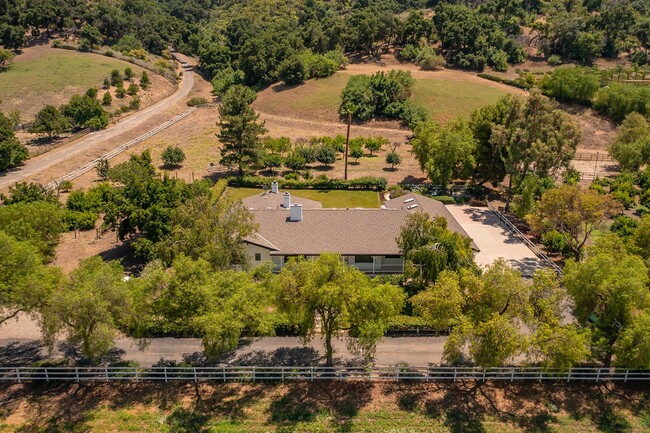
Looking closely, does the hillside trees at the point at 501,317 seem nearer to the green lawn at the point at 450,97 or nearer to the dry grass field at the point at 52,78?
the green lawn at the point at 450,97

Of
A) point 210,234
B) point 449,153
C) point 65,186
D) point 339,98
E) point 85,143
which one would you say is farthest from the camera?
point 339,98

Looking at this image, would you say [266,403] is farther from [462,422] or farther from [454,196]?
[454,196]

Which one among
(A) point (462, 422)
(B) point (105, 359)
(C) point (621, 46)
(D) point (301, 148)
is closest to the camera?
(A) point (462, 422)

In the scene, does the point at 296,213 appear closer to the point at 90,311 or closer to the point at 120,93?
the point at 90,311

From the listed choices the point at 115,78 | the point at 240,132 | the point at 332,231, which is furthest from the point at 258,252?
the point at 115,78

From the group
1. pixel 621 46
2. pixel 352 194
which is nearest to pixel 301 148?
pixel 352 194

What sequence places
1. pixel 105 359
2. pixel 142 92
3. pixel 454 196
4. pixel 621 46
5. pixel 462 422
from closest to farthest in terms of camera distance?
1. pixel 462 422
2. pixel 105 359
3. pixel 454 196
4. pixel 142 92
5. pixel 621 46

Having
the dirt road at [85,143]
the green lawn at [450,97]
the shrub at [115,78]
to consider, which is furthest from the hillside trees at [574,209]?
the shrub at [115,78]
